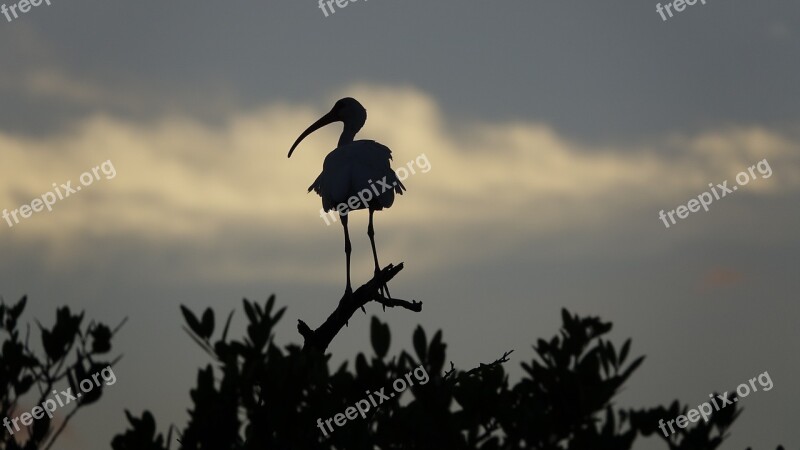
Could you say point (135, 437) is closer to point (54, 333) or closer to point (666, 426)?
point (54, 333)

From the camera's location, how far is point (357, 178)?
526 inches

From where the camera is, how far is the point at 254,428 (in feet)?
16.5

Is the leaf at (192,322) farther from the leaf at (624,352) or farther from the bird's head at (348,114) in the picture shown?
the bird's head at (348,114)

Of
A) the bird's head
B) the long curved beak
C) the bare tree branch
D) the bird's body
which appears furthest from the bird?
the long curved beak

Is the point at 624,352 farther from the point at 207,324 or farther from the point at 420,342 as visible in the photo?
the point at 207,324

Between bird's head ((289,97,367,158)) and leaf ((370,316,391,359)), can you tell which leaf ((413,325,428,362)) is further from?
bird's head ((289,97,367,158))

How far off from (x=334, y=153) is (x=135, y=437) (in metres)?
9.23

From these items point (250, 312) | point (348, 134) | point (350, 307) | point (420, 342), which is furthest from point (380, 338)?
point (348, 134)

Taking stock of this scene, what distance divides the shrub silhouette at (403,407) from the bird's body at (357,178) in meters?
8.19

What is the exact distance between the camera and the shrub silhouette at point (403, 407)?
188 inches

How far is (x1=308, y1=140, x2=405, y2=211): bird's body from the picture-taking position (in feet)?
43.8

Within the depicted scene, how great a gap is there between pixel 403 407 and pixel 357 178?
856 cm

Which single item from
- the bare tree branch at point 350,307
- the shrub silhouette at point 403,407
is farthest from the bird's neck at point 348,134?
the shrub silhouette at point 403,407

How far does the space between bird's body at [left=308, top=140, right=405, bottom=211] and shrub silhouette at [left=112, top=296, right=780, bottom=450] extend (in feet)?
26.9
